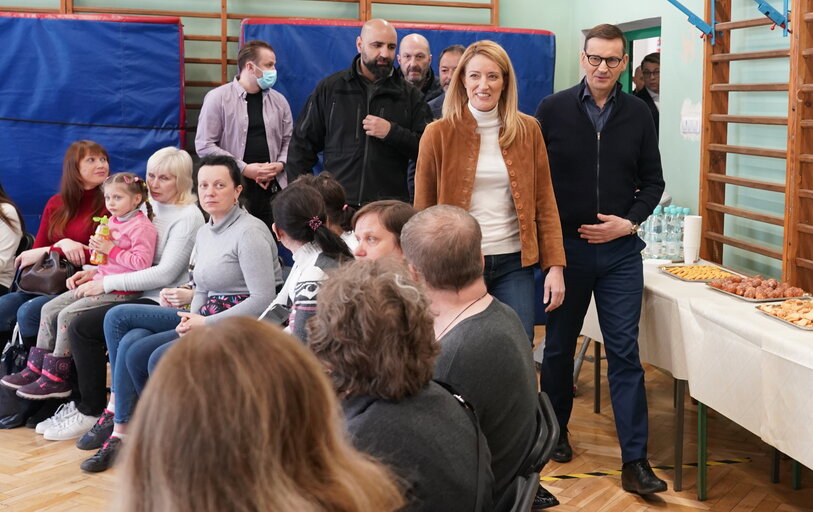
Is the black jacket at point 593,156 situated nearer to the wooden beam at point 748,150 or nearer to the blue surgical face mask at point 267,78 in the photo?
the wooden beam at point 748,150

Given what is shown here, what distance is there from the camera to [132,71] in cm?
583

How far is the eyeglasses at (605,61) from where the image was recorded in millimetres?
3081

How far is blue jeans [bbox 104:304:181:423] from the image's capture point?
3529 mm

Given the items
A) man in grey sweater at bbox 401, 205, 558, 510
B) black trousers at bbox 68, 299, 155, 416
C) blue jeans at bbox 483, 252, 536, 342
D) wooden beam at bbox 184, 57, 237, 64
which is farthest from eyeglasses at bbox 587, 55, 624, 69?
wooden beam at bbox 184, 57, 237, 64

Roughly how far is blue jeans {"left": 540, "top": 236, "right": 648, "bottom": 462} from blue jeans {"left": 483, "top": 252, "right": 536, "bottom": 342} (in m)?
0.32

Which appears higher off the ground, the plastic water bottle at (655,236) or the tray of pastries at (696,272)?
the plastic water bottle at (655,236)

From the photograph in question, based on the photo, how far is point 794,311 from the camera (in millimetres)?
2768

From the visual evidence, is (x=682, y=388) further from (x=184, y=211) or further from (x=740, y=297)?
(x=184, y=211)

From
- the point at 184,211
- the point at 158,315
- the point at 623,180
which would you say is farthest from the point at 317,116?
the point at 623,180

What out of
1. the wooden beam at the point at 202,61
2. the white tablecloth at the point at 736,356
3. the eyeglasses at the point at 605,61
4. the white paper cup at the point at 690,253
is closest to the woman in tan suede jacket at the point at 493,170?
the eyeglasses at the point at 605,61

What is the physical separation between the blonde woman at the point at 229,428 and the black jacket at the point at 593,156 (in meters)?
2.37

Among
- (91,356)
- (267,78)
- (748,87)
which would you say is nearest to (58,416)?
(91,356)

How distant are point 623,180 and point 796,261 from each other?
3.53 ft

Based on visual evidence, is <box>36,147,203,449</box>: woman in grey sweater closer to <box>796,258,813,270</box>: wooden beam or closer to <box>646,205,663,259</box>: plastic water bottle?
<box>646,205,663,259</box>: plastic water bottle
